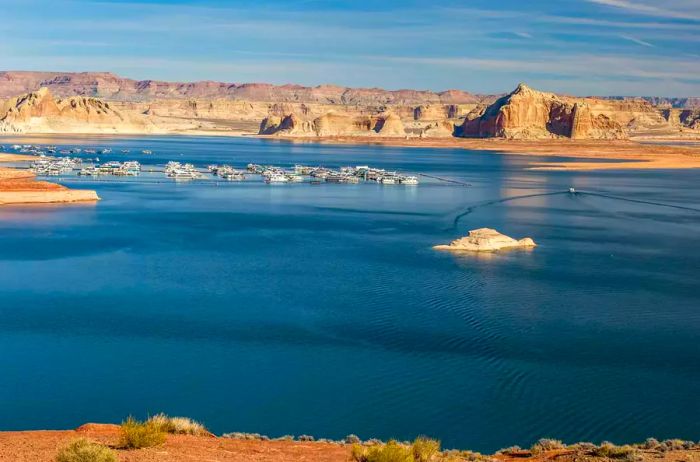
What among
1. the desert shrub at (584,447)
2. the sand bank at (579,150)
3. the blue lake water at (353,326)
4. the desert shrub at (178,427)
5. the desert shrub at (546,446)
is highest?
the sand bank at (579,150)

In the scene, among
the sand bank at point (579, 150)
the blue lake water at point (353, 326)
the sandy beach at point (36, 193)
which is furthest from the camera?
the sand bank at point (579, 150)

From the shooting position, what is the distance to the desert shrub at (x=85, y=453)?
10773 mm

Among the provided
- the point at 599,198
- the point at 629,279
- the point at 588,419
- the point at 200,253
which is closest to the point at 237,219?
the point at 200,253

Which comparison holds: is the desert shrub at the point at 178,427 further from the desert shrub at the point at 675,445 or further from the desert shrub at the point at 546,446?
the desert shrub at the point at 675,445

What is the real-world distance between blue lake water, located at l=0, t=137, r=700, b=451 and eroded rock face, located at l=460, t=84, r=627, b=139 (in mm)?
138482

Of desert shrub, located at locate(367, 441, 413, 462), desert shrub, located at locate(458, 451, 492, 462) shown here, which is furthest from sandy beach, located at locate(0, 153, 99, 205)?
desert shrub, located at locate(367, 441, 413, 462)

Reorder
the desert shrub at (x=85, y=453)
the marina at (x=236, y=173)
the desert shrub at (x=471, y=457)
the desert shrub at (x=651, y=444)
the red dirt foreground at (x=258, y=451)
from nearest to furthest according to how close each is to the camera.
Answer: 1. the desert shrub at (x=85, y=453)
2. the red dirt foreground at (x=258, y=451)
3. the desert shrub at (x=471, y=457)
4. the desert shrub at (x=651, y=444)
5. the marina at (x=236, y=173)

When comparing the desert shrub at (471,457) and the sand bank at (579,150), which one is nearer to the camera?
the desert shrub at (471,457)

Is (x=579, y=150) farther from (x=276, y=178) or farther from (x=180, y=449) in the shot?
(x=180, y=449)

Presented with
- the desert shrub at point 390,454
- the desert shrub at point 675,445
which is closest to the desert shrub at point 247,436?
the desert shrub at point 390,454

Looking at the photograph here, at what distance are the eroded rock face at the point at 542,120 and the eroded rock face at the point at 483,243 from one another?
491ft

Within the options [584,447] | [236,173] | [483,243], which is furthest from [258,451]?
[236,173]

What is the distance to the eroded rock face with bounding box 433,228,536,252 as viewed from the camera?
3869 centimetres

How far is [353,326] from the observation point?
25.0m
